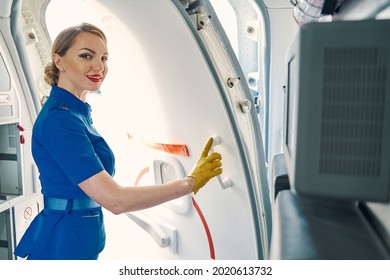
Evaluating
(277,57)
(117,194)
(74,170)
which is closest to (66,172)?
(74,170)

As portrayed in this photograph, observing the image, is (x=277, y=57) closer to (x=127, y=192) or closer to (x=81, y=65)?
(x=81, y=65)

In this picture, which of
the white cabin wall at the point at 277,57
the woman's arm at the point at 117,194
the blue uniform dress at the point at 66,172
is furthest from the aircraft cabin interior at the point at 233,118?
the blue uniform dress at the point at 66,172

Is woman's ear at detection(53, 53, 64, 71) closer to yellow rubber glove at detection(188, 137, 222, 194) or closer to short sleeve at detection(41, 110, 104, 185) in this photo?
short sleeve at detection(41, 110, 104, 185)

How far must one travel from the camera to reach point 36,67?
3338 millimetres

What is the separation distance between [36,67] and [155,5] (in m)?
1.64

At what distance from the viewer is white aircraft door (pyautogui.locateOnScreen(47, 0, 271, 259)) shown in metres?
2.21

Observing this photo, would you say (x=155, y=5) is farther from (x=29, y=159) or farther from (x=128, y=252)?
(x=128, y=252)

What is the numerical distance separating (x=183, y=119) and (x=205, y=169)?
0.55 m

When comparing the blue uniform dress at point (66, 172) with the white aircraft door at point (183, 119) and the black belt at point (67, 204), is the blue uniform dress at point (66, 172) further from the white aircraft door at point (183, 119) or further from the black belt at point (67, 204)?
the white aircraft door at point (183, 119)

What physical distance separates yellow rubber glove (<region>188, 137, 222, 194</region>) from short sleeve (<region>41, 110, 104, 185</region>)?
55 centimetres

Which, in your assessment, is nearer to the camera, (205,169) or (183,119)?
(205,169)

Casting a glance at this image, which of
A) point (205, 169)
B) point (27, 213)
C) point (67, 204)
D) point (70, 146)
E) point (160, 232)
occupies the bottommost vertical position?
point (160, 232)

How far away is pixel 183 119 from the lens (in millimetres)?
2557

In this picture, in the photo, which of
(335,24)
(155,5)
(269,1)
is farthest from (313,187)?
(269,1)
